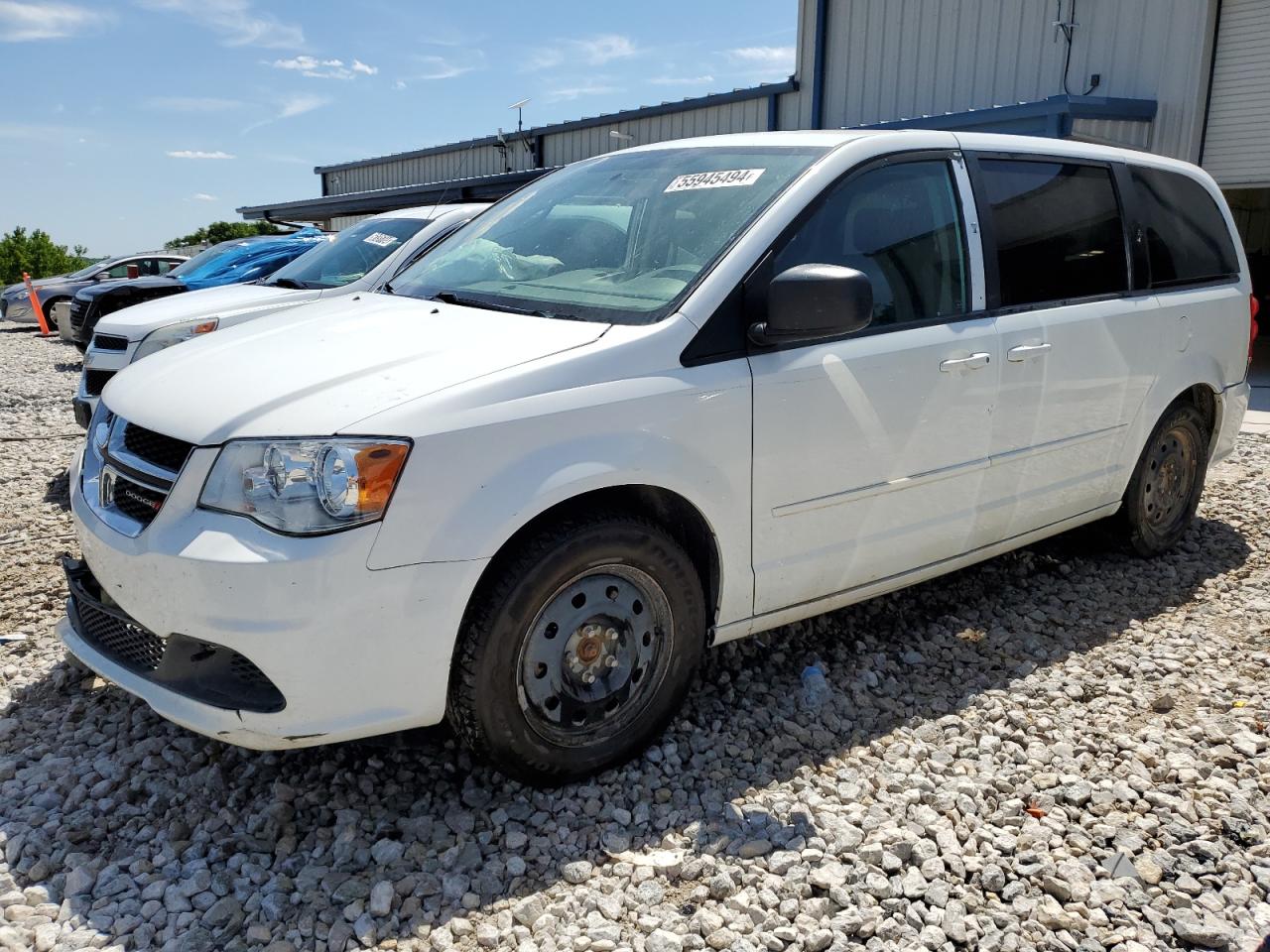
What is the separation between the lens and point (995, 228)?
3930mm

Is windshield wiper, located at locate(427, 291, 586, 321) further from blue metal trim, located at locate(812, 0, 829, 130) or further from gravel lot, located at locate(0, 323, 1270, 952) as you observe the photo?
blue metal trim, located at locate(812, 0, 829, 130)

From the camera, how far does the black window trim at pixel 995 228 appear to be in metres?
3.88

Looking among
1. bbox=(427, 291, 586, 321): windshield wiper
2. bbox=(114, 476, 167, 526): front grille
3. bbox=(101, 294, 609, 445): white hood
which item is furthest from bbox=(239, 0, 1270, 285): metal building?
bbox=(114, 476, 167, 526): front grille

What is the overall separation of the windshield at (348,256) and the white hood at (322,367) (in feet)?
13.9

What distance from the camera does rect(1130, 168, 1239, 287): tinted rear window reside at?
469 cm

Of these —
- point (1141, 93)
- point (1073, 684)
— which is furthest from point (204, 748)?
point (1141, 93)

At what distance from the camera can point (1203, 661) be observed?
4090 mm

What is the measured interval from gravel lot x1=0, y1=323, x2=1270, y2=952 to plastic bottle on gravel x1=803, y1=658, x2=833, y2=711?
45mm

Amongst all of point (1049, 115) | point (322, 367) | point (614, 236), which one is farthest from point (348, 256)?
point (1049, 115)

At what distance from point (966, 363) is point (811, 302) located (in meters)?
0.91

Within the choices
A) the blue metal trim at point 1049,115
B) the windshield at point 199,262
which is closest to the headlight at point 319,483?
the blue metal trim at point 1049,115

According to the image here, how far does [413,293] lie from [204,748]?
167 centimetres

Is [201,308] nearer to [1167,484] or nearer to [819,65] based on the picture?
[1167,484]

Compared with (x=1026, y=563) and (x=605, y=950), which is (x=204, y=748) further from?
(x=1026, y=563)
